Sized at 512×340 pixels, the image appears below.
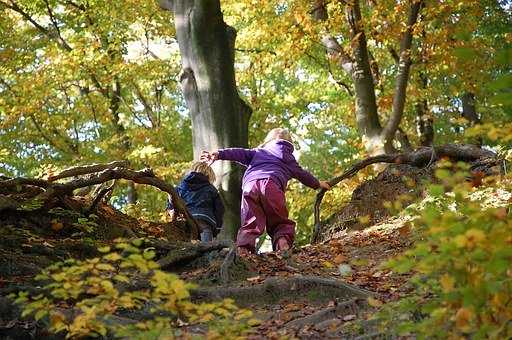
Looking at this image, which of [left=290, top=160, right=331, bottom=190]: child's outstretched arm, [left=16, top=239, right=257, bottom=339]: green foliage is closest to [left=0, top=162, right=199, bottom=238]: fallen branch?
[left=290, top=160, right=331, bottom=190]: child's outstretched arm

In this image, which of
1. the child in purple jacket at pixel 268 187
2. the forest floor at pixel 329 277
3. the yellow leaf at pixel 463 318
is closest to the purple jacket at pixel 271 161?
the child in purple jacket at pixel 268 187

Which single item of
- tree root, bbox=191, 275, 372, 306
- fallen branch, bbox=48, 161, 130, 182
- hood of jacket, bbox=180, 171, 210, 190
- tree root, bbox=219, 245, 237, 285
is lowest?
tree root, bbox=191, 275, 372, 306

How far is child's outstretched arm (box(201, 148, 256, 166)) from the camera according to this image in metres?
7.97

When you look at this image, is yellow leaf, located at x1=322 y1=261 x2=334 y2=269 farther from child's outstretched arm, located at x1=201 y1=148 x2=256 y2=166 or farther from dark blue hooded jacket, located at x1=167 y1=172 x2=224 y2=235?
dark blue hooded jacket, located at x1=167 y1=172 x2=224 y2=235

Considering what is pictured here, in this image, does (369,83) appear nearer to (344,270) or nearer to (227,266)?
(227,266)

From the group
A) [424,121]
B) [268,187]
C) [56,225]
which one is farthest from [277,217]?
[424,121]

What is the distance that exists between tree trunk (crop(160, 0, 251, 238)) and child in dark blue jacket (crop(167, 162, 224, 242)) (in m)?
0.68

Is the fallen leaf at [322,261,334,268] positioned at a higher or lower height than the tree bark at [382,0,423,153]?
lower

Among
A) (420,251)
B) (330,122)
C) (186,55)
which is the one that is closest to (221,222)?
(186,55)

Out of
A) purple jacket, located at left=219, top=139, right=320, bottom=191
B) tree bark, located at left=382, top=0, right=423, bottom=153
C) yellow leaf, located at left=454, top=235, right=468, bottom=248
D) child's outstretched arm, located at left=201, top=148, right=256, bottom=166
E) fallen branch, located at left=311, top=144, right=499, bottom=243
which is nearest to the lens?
yellow leaf, located at left=454, top=235, right=468, bottom=248

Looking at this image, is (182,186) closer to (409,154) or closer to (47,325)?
(409,154)

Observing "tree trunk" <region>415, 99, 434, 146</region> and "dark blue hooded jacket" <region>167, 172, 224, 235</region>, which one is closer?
"dark blue hooded jacket" <region>167, 172, 224, 235</region>

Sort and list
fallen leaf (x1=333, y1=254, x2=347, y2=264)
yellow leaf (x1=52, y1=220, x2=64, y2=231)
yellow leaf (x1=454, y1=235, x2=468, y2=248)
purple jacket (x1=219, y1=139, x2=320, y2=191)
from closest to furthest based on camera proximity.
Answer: yellow leaf (x1=454, y1=235, x2=468, y2=248), yellow leaf (x1=52, y1=220, x2=64, y2=231), fallen leaf (x1=333, y1=254, x2=347, y2=264), purple jacket (x1=219, y1=139, x2=320, y2=191)

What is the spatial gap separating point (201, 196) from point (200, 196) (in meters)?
0.01
